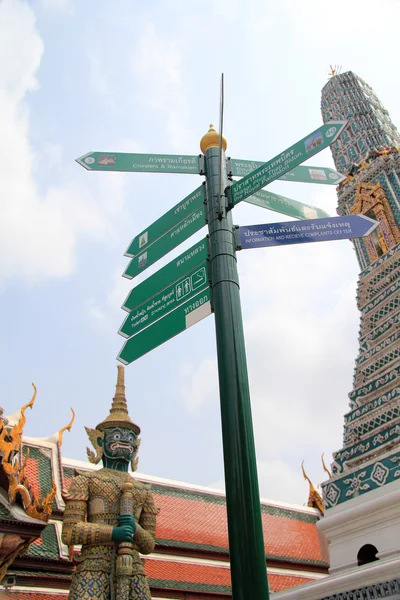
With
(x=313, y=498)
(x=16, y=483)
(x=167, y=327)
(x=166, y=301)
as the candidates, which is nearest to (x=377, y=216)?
(x=313, y=498)

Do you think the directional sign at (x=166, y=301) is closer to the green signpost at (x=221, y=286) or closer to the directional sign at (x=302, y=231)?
the green signpost at (x=221, y=286)

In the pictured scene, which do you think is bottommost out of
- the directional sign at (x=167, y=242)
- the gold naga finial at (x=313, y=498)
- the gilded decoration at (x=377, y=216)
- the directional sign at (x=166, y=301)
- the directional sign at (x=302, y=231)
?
the directional sign at (x=166, y=301)

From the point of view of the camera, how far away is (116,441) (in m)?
6.66

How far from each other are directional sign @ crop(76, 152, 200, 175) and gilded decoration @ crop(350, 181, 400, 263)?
923 cm

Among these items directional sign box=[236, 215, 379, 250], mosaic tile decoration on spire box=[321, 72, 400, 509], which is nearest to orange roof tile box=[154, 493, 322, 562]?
mosaic tile decoration on spire box=[321, 72, 400, 509]

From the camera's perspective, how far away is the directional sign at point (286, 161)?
13.4 ft

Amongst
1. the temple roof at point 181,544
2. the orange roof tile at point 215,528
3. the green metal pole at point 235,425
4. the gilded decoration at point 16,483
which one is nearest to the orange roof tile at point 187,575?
the temple roof at point 181,544

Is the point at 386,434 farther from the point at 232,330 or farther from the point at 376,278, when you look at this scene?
the point at 232,330

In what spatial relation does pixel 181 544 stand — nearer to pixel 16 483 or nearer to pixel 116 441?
pixel 16 483

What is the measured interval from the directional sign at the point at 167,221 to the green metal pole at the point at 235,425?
373 mm

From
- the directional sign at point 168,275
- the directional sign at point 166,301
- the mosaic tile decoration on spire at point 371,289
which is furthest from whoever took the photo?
the mosaic tile decoration on spire at point 371,289

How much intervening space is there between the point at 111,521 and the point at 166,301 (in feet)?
10.3

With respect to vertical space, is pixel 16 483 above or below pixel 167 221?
below

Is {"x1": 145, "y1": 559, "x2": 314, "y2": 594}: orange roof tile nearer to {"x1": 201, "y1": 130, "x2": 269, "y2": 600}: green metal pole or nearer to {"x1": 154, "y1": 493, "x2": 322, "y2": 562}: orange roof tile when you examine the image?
{"x1": 154, "y1": 493, "x2": 322, "y2": 562}: orange roof tile
